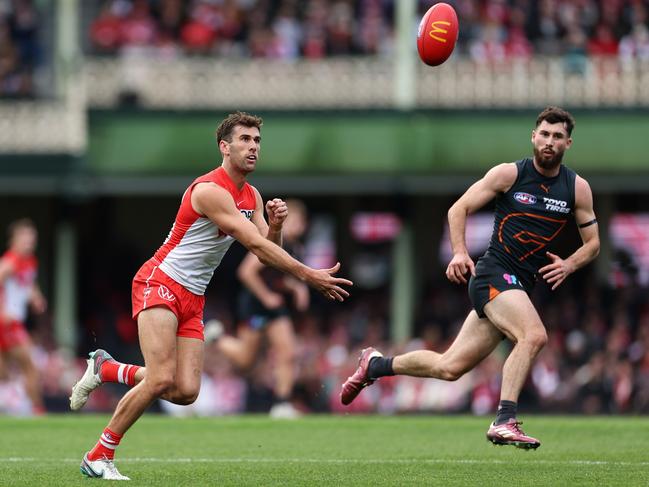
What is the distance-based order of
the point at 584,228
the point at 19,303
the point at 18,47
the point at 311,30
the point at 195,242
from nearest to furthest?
the point at 195,242 → the point at 584,228 → the point at 19,303 → the point at 311,30 → the point at 18,47

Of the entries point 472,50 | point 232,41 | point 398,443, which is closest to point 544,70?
point 472,50

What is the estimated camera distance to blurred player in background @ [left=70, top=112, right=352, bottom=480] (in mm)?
10102

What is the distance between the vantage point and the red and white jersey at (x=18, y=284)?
19.0 meters

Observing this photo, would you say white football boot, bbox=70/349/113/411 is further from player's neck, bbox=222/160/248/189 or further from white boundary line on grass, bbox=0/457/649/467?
player's neck, bbox=222/160/248/189

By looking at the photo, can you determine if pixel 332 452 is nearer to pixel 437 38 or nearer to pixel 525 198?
pixel 525 198

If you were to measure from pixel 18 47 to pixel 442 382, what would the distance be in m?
9.53

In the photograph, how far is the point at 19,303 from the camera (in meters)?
19.1

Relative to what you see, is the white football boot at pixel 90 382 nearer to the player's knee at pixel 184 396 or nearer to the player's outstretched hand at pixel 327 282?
the player's knee at pixel 184 396

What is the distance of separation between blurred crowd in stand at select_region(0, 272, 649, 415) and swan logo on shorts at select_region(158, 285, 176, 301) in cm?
956

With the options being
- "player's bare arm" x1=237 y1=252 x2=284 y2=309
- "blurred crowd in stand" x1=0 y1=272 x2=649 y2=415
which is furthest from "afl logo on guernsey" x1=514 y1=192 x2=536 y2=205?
"blurred crowd in stand" x1=0 y1=272 x2=649 y2=415

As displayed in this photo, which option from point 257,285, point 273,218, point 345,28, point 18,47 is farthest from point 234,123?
point 18,47

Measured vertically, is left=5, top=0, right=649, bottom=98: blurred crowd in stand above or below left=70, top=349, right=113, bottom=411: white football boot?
above

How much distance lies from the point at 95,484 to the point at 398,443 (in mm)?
4351

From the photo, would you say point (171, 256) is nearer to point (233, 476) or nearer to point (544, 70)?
point (233, 476)
